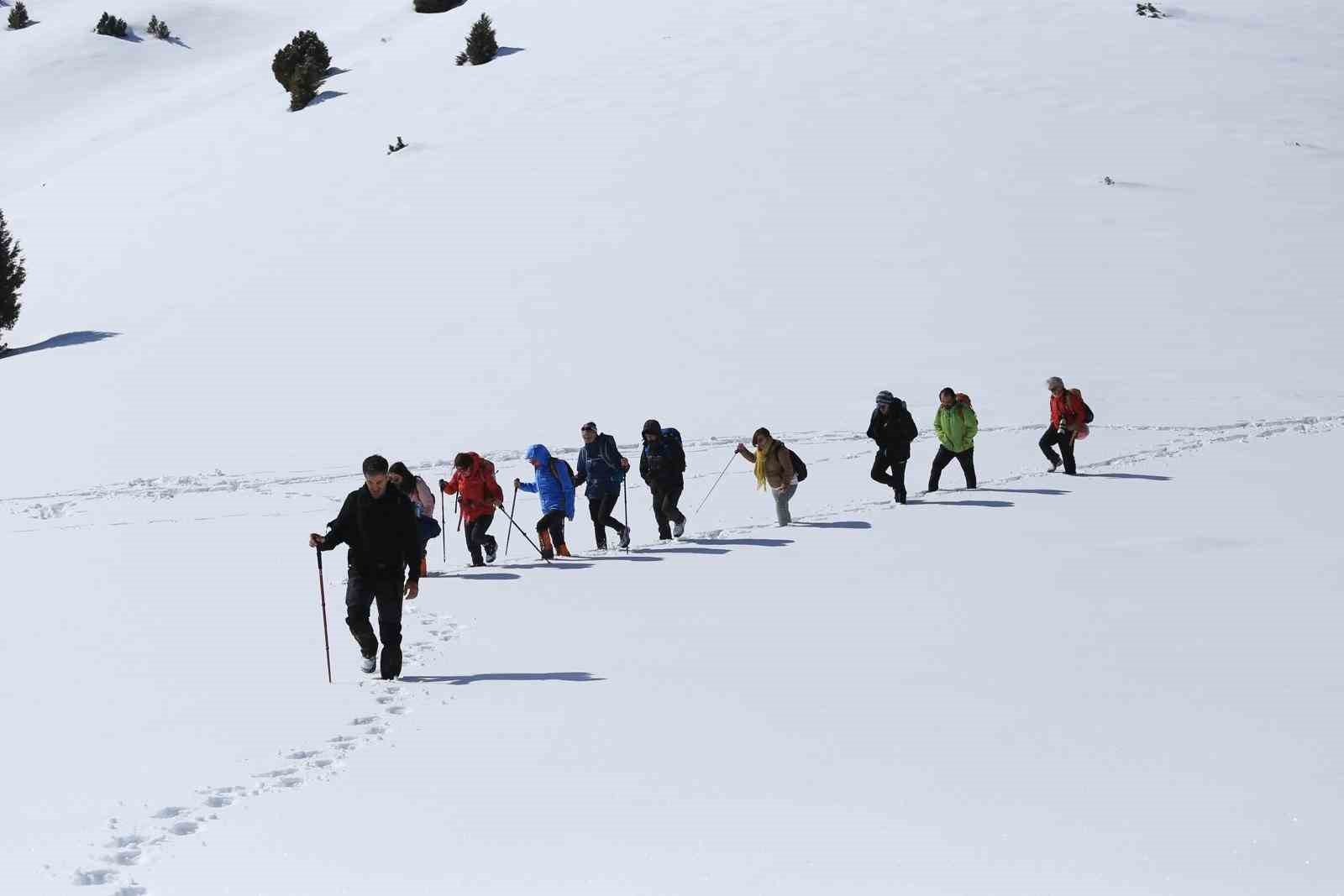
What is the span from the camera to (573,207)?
31.7 meters

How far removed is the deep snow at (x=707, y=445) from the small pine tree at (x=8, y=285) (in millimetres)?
977

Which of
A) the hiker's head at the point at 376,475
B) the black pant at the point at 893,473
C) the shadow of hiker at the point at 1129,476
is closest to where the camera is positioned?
the hiker's head at the point at 376,475

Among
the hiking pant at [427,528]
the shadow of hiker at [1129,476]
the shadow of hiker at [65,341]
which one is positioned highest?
the shadow of hiker at [65,341]

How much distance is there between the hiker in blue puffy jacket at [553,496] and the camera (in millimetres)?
12766

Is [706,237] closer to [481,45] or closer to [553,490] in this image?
[481,45]

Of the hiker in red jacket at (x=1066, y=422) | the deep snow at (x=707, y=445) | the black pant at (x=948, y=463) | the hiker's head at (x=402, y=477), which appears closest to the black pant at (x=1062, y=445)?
the hiker in red jacket at (x=1066, y=422)

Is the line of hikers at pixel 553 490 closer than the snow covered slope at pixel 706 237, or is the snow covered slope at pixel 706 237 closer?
the line of hikers at pixel 553 490

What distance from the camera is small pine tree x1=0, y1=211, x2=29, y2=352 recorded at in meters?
30.8

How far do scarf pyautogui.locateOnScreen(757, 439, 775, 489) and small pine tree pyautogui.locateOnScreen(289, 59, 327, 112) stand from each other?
109ft

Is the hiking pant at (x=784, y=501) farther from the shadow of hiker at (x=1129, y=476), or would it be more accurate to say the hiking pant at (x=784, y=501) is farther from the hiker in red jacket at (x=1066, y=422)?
the shadow of hiker at (x=1129, y=476)

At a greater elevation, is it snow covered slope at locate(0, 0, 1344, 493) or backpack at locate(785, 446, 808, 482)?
snow covered slope at locate(0, 0, 1344, 493)

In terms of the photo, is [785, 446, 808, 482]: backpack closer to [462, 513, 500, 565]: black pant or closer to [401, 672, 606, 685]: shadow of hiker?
[462, 513, 500, 565]: black pant

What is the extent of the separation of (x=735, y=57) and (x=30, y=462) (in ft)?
79.1

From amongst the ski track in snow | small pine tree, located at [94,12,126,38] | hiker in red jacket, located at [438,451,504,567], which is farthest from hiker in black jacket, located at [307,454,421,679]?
small pine tree, located at [94,12,126,38]
